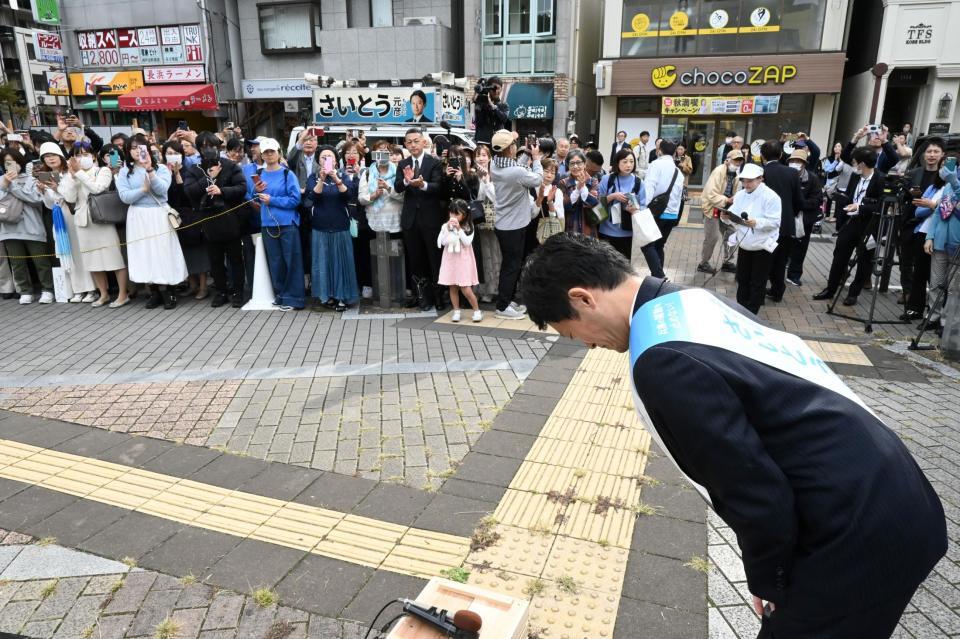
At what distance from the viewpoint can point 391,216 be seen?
7223mm

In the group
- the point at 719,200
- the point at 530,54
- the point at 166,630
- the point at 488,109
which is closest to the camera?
the point at 166,630

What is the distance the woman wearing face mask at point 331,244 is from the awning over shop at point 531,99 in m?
16.5

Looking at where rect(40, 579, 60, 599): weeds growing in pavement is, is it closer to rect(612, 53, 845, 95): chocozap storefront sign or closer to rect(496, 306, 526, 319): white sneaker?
rect(496, 306, 526, 319): white sneaker

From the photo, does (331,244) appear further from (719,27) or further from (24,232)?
(719,27)

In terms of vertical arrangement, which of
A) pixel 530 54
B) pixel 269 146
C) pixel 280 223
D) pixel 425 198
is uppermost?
pixel 530 54

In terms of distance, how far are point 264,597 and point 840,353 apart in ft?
18.0

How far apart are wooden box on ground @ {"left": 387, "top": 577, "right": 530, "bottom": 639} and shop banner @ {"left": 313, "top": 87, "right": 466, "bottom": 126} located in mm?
8917

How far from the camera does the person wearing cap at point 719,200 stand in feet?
25.8

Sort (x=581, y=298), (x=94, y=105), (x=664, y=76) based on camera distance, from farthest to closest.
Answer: (x=94, y=105) → (x=664, y=76) → (x=581, y=298)

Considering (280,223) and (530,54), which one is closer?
(280,223)

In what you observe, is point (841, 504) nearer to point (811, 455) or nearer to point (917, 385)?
point (811, 455)

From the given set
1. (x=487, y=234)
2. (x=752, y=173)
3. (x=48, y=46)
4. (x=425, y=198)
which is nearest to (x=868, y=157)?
(x=752, y=173)

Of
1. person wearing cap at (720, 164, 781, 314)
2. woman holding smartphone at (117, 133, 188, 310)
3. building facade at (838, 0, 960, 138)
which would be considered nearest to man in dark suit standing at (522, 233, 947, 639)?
person wearing cap at (720, 164, 781, 314)

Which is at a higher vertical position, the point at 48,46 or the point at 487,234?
the point at 48,46
